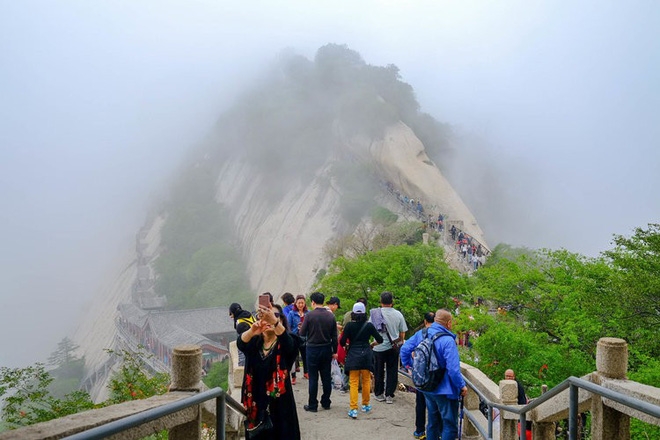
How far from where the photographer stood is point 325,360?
786 centimetres

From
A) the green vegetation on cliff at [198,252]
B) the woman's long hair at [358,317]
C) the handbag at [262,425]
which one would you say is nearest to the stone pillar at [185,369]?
the handbag at [262,425]

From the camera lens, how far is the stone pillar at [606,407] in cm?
414

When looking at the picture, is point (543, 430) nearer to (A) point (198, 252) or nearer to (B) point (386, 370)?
(B) point (386, 370)

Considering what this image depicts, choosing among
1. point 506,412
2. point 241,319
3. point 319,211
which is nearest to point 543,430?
point 506,412

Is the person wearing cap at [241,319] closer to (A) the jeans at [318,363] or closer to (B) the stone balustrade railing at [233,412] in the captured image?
(B) the stone balustrade railing at [233,412]

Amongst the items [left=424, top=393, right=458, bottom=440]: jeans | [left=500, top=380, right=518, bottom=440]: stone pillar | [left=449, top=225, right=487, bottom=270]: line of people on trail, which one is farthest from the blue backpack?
[left=449, top=225, right=487, bottom=270]: line of people on trail

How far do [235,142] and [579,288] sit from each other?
5938 centimetres

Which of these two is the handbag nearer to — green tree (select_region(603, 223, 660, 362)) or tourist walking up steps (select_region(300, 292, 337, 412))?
tourist walking up steps (select_region(300, 292, 337, 412))

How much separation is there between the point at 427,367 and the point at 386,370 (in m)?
3.14

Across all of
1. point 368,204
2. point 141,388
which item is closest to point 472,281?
point 141,388

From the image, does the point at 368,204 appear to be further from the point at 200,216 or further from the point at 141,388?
the point at 141,388

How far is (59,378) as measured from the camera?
5369 cm

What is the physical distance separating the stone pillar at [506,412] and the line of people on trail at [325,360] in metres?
0.73

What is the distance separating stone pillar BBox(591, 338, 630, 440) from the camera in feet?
13.6
